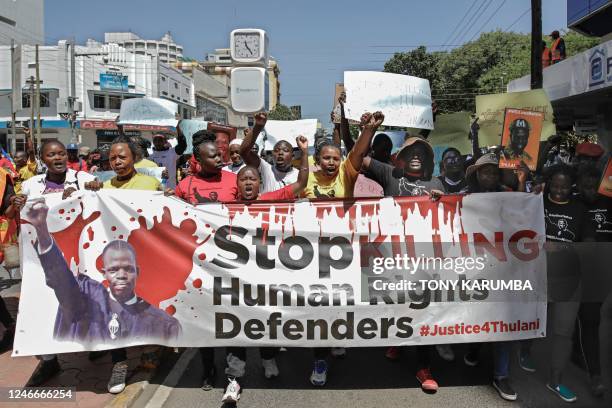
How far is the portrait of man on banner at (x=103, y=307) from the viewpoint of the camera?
12.9ft

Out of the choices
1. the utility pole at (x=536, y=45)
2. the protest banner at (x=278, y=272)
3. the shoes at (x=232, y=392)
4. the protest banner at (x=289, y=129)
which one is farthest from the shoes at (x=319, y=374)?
the utility pole at (x=536, y=45)

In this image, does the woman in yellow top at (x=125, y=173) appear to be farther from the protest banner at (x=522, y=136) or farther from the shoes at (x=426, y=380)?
the protest banner at (x=522, y=136)

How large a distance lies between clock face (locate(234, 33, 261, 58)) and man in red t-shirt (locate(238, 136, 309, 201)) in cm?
372

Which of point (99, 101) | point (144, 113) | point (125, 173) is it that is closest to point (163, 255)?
point (125, 173)

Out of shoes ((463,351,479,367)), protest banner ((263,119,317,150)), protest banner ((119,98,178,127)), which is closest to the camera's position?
shoes ((463,351,479,367))

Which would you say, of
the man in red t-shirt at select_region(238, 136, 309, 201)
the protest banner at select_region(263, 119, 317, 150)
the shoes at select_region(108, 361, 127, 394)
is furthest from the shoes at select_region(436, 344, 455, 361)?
the protest banner at select_region(263, 119, 317, 150)

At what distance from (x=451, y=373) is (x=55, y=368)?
315 centimetres

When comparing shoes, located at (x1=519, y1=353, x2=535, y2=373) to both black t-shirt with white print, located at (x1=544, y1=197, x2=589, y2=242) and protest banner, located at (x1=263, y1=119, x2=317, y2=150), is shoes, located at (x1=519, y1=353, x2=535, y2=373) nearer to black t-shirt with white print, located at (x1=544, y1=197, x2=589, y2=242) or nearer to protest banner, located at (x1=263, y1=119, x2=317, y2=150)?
black t-shirt with white print, located at (x1=544, y1=197, x2=589, y2=242)

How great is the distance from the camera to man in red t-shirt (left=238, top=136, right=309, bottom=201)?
4.11 meters

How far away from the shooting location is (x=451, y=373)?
430cm

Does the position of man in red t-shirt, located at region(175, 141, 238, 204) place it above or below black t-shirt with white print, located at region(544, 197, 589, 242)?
above

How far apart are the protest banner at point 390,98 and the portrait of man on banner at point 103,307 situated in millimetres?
2580

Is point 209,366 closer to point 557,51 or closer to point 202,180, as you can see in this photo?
point 202,180

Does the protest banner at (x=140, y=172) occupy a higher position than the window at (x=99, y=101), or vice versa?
the window at (x=99, y=101)
